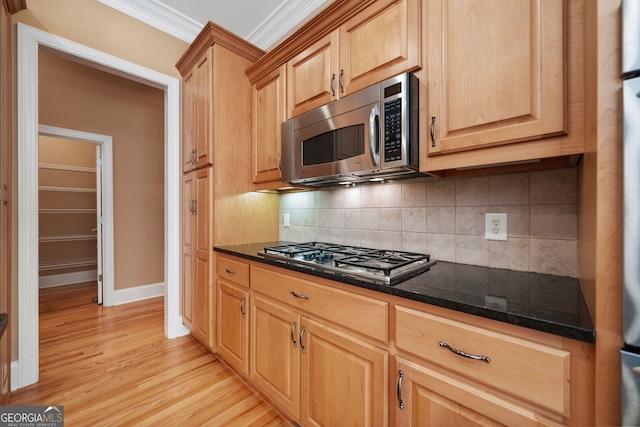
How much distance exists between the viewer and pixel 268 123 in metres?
1.95

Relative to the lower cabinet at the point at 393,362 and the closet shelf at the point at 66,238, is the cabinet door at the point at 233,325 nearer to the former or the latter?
the lower cabinet at the point at 393,362

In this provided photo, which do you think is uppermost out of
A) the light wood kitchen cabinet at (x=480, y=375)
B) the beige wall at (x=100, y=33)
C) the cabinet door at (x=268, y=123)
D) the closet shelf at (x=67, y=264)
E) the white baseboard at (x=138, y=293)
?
the beige wall at (x=100, y=33)

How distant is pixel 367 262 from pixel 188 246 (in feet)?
5.80

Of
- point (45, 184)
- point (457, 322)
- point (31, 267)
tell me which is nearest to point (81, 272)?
point (45, 184)

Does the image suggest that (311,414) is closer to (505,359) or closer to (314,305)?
(314,305)

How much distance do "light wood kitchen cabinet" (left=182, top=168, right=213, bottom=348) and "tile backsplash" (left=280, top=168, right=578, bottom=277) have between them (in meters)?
0.96

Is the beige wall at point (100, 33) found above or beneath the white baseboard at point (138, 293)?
above

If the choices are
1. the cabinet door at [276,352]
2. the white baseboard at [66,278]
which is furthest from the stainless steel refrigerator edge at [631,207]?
the white baseboard at [66,278]

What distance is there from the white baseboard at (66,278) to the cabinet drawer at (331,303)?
4.46 m

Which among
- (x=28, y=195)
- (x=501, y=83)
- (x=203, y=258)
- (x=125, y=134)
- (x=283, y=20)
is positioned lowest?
(x=203, y=258)

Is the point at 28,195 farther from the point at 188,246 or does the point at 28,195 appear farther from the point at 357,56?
the point at 357,56

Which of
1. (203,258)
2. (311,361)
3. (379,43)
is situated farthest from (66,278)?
(379,43)

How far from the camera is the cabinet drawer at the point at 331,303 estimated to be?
0.99 meters

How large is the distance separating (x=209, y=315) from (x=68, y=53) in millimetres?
2205
